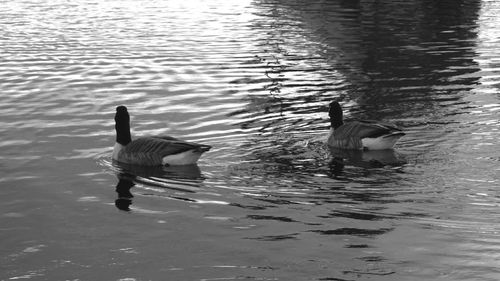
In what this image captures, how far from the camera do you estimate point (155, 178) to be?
770 inches

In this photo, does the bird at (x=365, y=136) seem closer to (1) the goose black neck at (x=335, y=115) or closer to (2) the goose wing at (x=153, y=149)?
(1) the goose black neck at (x=335, y=115)

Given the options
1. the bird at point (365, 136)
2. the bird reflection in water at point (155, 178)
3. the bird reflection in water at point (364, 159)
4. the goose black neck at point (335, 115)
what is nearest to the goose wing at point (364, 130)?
the bird at point (365, 136)

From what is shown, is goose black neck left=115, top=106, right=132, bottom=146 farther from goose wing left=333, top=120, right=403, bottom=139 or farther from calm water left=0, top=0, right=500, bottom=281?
goose wing left=333, top=120, right=403, bottom=139

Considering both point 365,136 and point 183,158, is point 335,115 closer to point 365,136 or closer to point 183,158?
point 365,136

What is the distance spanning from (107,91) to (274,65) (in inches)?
289

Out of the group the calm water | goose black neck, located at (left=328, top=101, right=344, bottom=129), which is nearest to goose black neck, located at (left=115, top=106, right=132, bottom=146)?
the calm water

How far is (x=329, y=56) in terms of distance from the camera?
124 feet

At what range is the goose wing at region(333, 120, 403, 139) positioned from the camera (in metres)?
20.9

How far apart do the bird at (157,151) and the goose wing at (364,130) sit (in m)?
3.50

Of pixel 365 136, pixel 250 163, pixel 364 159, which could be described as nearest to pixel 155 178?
pixel 250 163

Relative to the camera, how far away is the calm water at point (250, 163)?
47.2ft

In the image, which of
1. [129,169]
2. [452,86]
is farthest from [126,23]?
[129,169]

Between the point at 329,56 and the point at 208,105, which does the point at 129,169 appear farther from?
the point at 329,56

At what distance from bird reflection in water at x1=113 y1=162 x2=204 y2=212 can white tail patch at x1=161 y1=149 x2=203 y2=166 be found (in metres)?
0.12
